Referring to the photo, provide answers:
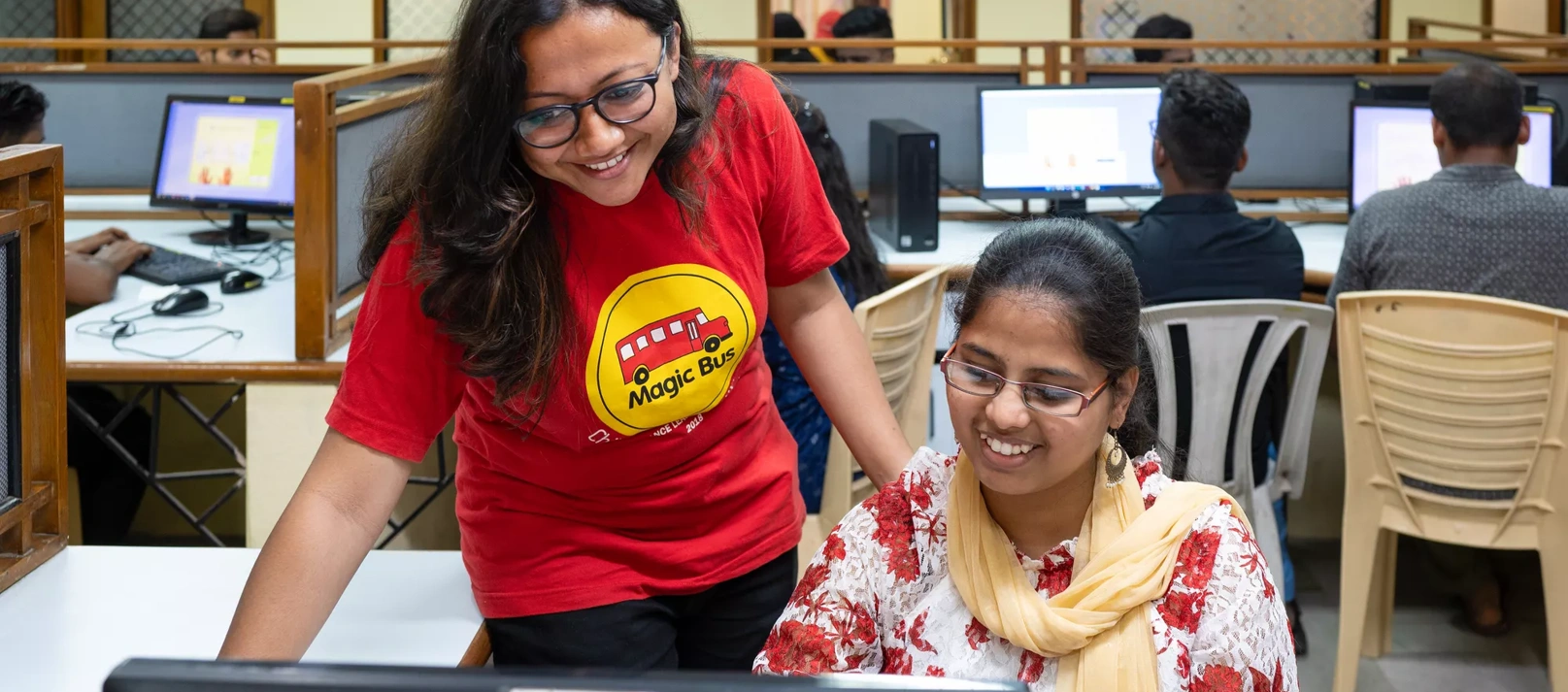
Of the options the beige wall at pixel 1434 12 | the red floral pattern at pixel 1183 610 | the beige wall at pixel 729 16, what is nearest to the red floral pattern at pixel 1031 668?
the red floral pattern at pixel 1183 610

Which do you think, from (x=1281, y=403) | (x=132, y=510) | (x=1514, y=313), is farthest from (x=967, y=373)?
(x=132, y=510)

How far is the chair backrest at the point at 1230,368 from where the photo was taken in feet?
Result: 7.86

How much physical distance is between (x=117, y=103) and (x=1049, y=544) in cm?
337

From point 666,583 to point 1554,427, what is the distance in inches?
65.6

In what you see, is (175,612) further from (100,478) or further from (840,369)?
(100,478)

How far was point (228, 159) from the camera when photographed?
3.67m

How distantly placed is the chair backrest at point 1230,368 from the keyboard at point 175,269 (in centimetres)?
203

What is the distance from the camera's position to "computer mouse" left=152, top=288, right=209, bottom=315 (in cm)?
279

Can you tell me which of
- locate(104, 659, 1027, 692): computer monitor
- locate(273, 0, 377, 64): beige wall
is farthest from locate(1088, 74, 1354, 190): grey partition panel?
locate(273, 0, 377, 64): beige wall

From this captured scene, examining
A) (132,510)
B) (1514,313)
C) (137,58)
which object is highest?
(137,58)

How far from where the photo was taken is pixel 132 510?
3148 mm

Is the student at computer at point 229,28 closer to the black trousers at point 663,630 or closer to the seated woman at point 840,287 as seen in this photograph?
the seated woman at point 840,287

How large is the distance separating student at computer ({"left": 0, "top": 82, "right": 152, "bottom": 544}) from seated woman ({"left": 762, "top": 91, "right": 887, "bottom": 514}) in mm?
1434

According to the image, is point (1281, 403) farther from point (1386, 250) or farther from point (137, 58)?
point (137, 58)
